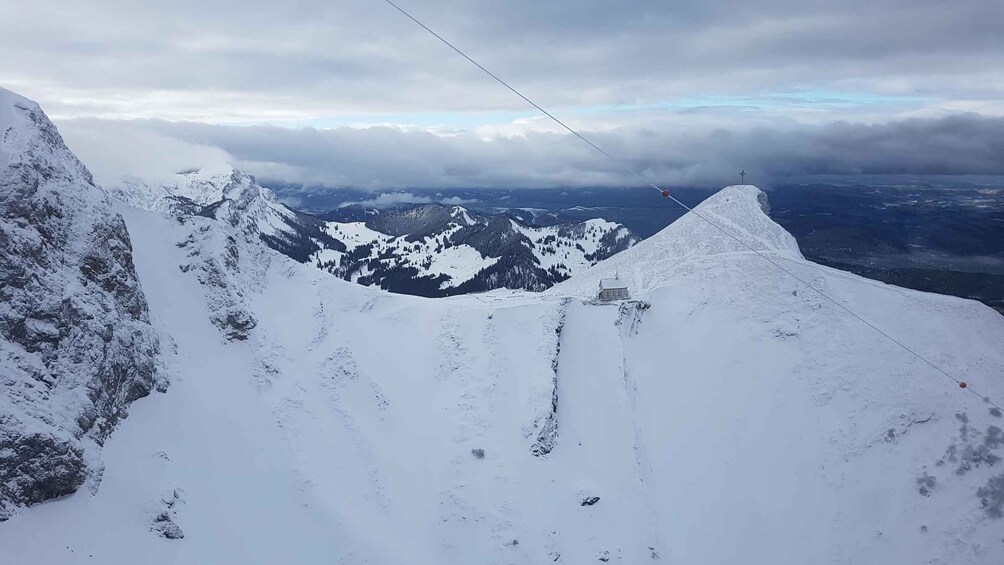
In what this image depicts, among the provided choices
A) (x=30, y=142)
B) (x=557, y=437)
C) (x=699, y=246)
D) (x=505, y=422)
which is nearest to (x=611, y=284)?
(x=699, y=246)

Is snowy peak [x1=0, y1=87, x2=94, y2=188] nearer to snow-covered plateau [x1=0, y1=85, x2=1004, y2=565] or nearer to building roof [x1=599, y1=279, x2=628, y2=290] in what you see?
snow-covered plateau [x1=0, y1=85, x2=1004, y2=565]

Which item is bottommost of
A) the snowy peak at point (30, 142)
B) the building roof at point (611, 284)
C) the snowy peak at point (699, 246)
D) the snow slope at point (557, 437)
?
the snow slope at point (557, 437)

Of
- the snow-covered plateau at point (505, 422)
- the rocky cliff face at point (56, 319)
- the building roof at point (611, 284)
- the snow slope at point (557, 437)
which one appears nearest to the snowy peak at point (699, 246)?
the building roof at point (611, 284)

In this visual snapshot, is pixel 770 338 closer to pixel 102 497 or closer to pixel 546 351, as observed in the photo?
pixel 546 351

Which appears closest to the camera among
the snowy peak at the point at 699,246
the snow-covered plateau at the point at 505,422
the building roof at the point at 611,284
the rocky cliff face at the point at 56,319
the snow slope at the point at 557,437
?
the rocky cliff face at the point at 56,319

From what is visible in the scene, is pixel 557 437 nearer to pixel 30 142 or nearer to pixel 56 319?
pixel 56 319

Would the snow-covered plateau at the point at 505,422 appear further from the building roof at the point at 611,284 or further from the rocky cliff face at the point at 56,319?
the building roof at the point at 611,284
